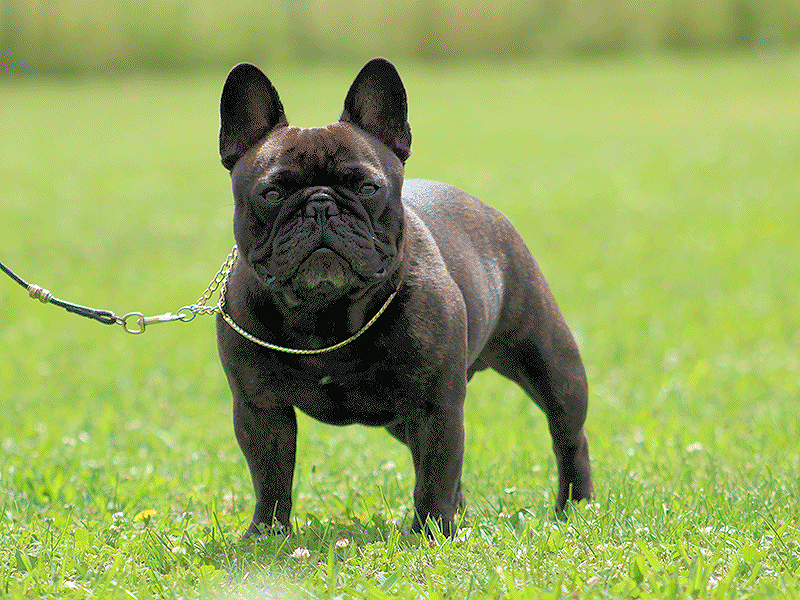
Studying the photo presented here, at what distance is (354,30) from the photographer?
34.4m

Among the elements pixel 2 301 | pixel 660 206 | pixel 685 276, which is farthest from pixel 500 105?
pixel 2 301

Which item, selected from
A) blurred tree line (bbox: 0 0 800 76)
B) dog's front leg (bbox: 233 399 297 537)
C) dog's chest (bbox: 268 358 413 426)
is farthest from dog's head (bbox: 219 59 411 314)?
blurred tree line (bbox: 0 0 800 76)

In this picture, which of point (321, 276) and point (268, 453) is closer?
point (321, 276)

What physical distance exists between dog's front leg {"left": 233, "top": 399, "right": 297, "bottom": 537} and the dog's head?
0.53 metres

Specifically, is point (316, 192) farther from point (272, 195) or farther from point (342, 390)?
point (342, 390)

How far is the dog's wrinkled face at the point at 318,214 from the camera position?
3043 mm

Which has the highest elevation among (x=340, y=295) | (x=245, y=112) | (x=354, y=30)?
(x=245, y=112)

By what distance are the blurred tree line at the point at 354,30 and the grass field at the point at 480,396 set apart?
1203cm

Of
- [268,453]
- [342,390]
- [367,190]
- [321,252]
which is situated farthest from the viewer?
[268,453]

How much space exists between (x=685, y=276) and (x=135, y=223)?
340 inches

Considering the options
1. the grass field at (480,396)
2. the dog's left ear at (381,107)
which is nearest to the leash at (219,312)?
the dog's left ear at (381,107)

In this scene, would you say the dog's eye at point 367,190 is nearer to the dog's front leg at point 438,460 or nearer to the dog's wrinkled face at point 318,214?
the dog's wrinkled face at point 318,214

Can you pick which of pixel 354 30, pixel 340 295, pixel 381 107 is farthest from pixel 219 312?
pixel 354 30

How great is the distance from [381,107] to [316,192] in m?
0.49
